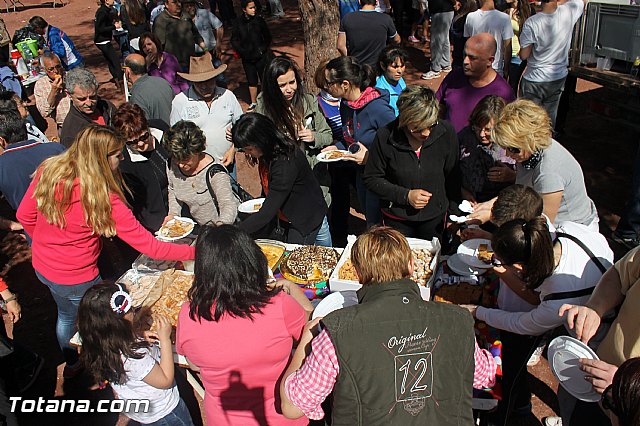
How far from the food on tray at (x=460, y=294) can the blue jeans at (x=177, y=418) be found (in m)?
1.69

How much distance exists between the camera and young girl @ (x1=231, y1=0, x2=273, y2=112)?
764 centimetres

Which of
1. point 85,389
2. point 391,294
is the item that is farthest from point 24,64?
point 391,294

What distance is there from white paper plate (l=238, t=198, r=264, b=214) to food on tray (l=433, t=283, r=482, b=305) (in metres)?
1.48

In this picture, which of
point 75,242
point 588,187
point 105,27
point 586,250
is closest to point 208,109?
point 75,242

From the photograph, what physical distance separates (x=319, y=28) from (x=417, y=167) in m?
4.91

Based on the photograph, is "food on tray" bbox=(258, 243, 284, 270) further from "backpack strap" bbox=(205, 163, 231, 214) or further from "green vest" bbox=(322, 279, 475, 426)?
"green vest" bbox=(322, 279, 475, 426)

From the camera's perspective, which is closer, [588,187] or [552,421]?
[552,421]

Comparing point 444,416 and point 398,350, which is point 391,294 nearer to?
point 398,350

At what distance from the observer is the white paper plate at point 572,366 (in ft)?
7.27

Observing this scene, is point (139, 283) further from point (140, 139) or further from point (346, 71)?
point (346, 71)

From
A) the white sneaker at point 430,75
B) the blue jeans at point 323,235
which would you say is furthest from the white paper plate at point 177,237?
the white sneaker at point 430,75

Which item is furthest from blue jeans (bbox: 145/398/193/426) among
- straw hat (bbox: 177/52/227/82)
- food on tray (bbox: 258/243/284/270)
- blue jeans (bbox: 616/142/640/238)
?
blue jeans (bbox: 616/142/640/238)

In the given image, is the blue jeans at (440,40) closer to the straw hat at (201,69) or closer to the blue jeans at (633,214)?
the blue jeans at (633,214)

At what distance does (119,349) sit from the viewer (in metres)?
2.66
